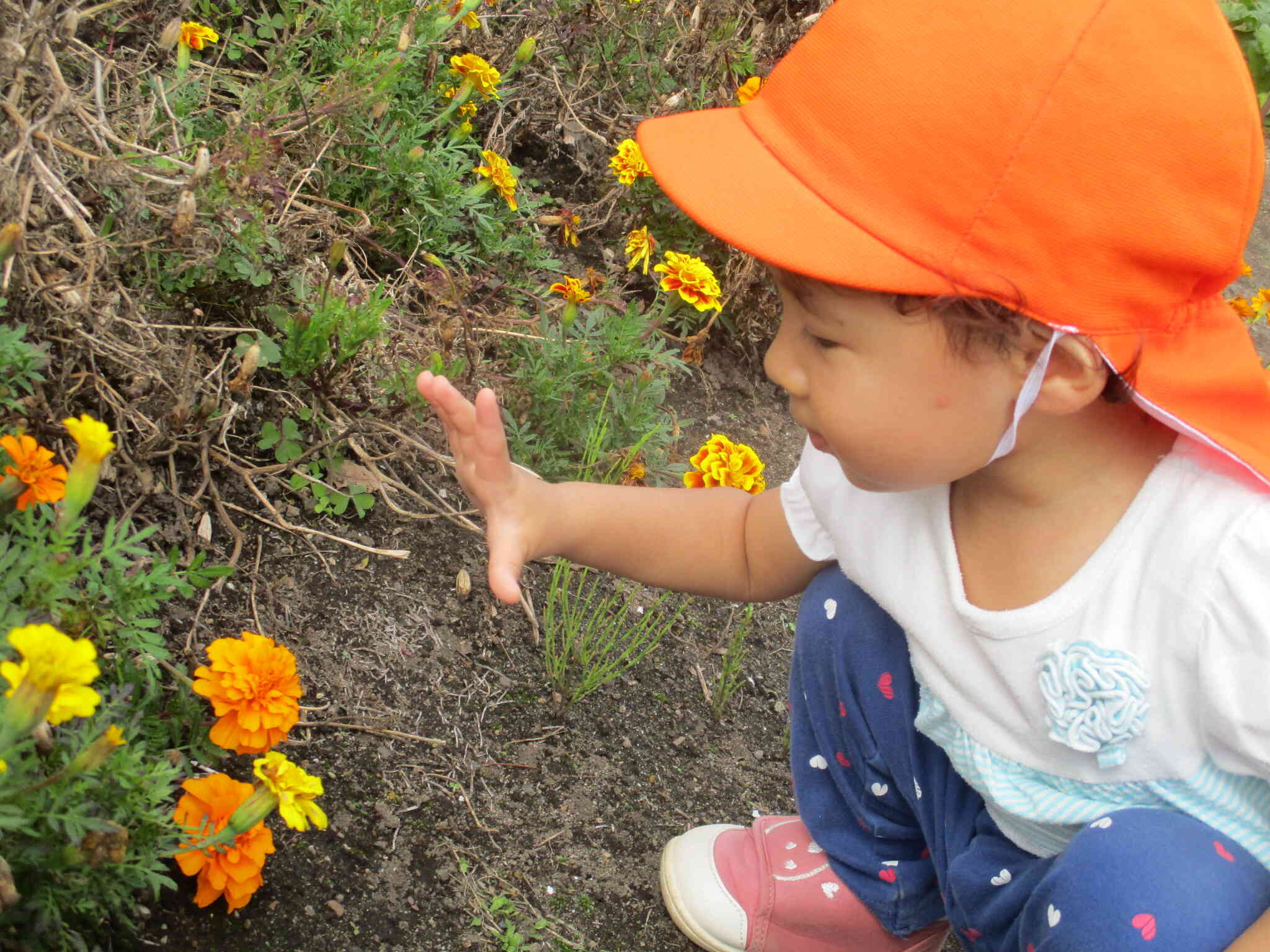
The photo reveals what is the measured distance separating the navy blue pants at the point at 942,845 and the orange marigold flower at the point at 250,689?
731 mm

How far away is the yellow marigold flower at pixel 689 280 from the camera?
2246mm

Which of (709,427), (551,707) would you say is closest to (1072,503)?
(551,707)

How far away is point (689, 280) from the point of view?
2.25m

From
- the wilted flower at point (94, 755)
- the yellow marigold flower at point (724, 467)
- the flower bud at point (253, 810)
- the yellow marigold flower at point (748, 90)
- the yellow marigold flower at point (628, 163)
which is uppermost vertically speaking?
the yellow marigold flower at point (748, 90)

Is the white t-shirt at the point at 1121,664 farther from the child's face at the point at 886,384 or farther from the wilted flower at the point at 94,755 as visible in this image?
the wilted flower at the point at 94,755

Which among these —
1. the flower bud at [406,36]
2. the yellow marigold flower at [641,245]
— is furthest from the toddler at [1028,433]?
the flower bud at [406,36]

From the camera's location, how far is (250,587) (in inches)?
72.3

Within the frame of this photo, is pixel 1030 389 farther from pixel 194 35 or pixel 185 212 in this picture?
pixel 194 35

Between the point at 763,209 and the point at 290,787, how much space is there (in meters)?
0.77

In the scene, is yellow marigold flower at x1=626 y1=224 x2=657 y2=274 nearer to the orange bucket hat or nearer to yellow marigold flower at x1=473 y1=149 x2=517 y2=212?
yellow marigold flower at x1=473 y1=149 x2=517 y2=212

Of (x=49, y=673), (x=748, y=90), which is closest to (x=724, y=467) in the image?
(x=49, y=673)

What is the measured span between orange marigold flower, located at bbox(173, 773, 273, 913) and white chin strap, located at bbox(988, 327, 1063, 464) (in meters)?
0.90

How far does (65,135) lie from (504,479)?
2.93 ft

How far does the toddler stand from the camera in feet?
3.74
